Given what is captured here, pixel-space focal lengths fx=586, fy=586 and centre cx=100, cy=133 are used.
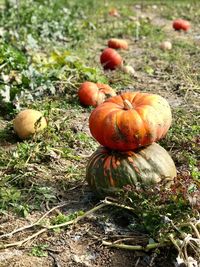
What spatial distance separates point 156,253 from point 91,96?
3.02 metres

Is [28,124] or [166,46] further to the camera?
[166,46]

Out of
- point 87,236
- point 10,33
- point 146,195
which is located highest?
point 146,195

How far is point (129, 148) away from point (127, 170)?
18 centimetres

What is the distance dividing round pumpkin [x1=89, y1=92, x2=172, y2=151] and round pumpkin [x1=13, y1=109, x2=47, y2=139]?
1.19 metres

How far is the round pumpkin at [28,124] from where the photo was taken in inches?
213

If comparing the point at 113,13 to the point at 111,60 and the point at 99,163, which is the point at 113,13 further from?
the point at 99,163

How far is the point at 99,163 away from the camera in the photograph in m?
4.28

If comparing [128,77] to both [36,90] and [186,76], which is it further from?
[36,90]

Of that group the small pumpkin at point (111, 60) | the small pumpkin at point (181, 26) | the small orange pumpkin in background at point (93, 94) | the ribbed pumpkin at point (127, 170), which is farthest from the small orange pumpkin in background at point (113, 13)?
the ribbed pumpkin at point (127, 170)

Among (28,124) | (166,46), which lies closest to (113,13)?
(166,46)

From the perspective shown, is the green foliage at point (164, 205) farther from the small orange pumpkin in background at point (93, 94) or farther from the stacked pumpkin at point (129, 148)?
the small orange pumpkin in background at point (93, 94)

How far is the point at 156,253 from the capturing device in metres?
3.62

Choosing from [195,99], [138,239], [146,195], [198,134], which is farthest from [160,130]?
[195,99]

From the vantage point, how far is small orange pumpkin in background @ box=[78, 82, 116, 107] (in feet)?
20.9
